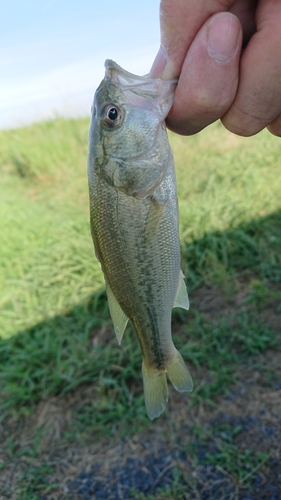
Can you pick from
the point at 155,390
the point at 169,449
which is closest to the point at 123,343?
the point at 169,449

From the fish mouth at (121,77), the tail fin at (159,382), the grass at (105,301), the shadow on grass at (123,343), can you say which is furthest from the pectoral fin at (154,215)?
the shadow on grass at (123,343)

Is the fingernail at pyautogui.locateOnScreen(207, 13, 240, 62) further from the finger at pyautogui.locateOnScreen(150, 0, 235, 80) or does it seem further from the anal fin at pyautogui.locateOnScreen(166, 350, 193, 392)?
the anal fin at pyautogui.locateOnScreen(166, 350, 193, 392)

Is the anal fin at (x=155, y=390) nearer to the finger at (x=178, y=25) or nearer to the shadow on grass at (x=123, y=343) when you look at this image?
the finger at (x=178, y=25)

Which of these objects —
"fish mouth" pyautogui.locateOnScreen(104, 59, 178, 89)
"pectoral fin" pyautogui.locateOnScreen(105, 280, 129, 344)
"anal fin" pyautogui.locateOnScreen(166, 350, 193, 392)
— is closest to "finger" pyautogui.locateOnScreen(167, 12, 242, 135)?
"fish mouth" pyautogui.locateOnScreen(104, 59, 178, 89)

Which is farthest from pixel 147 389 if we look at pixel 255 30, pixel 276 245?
pixel 276 245

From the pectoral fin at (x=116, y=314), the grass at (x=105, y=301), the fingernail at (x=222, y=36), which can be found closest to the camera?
the fingernail at (x=222, y=36)

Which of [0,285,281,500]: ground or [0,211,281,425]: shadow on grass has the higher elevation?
[0,211,281,425]: shadow on grass

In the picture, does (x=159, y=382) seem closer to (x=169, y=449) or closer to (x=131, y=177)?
(x=131, y=177)
